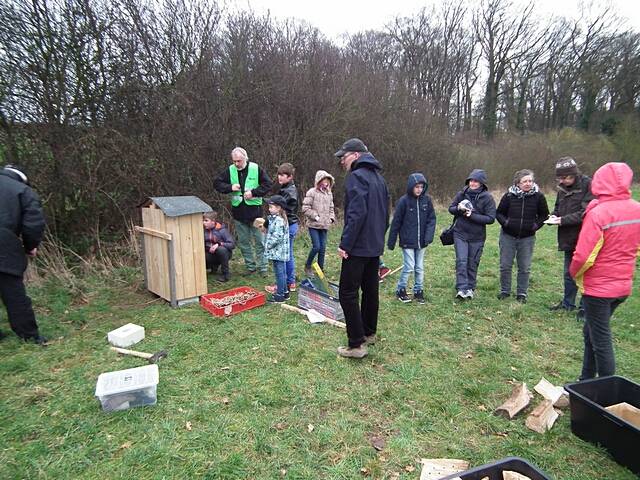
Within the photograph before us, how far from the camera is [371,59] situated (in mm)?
14281

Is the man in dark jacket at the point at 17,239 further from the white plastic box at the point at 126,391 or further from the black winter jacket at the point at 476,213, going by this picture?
the black winter jacket at the point at 476,213

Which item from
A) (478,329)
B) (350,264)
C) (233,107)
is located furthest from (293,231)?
(233,107)

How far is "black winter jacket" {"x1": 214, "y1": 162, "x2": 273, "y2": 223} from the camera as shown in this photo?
6.01 meters

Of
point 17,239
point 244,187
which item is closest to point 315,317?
point 244,187

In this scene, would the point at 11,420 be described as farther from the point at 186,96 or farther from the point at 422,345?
the point at 186,96

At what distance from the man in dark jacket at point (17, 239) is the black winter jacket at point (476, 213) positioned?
4914 mm

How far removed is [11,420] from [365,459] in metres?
2.64

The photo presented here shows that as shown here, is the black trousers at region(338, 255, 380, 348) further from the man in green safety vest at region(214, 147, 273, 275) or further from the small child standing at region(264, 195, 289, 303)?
the man in green safety vest at region(214, 147, 273, 275)

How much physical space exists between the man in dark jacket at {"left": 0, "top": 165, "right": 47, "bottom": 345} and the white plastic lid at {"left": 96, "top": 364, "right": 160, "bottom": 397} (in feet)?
5.18

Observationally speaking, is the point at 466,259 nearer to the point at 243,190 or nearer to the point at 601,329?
the point at 601,329

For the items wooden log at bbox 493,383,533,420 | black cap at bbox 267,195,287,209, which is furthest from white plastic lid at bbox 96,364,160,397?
wooden log at bbox 493,383,533,420

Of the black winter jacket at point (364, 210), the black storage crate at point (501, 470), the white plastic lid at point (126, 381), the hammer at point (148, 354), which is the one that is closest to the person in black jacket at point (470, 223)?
the black winter jacket at point (364, 210)

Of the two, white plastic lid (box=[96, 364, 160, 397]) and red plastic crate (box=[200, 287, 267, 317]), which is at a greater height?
red plastic crate (box=[200, 287, 267, 317])

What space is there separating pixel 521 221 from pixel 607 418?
3089 mm
